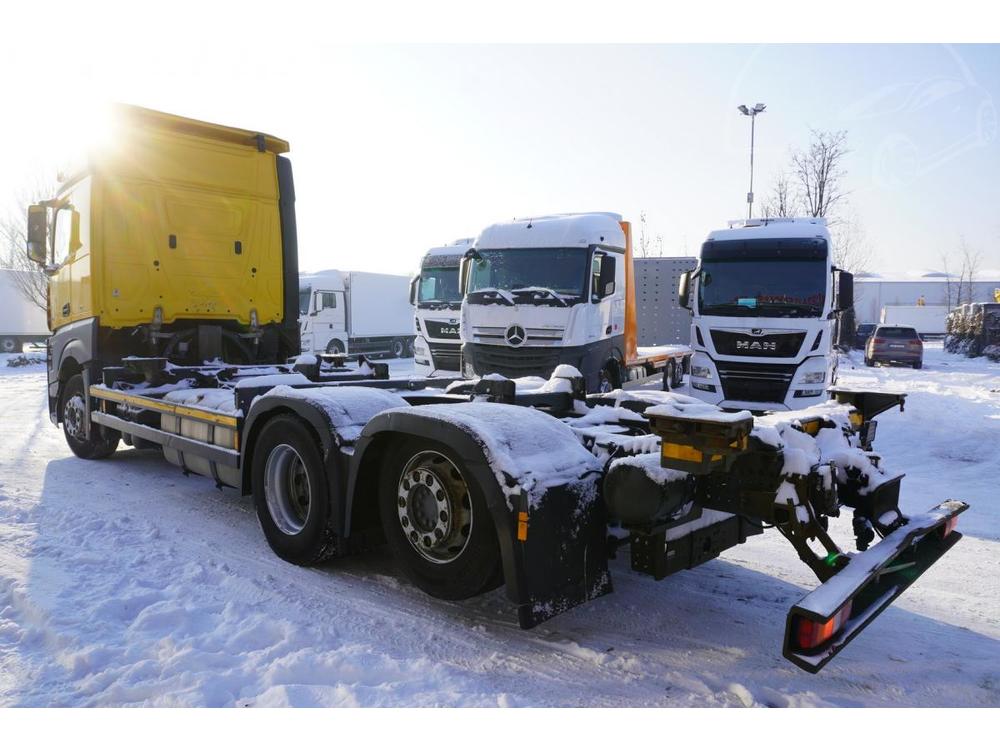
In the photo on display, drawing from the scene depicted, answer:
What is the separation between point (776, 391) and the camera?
1025cm

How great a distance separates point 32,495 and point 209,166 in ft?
12.9

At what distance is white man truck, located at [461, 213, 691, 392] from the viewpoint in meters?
10.3

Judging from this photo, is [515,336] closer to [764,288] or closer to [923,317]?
[764,288]

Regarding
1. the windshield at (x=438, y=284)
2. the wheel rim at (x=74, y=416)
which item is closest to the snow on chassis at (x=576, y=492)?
the wheel rim at (x=74, y=416)

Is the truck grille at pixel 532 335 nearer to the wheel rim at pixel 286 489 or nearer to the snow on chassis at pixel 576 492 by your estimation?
the snow on chassis at pixel 576 492

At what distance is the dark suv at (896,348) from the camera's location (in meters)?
25.8

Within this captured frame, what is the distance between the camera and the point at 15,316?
114ft

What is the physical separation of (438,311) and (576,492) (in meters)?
11.6

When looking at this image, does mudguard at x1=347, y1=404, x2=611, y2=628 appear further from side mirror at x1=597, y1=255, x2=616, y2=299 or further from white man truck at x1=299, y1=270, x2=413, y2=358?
white man truck at x1=299, y1=270, x2=413, y2=358

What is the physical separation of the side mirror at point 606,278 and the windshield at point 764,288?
1460mm

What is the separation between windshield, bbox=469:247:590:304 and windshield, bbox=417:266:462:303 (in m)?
4.63

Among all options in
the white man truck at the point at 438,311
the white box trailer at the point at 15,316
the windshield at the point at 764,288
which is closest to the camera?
the windshield at the point at 764,288

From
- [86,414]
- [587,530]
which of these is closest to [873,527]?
[587,530]

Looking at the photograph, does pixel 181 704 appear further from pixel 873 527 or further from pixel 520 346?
pixel 520 346
